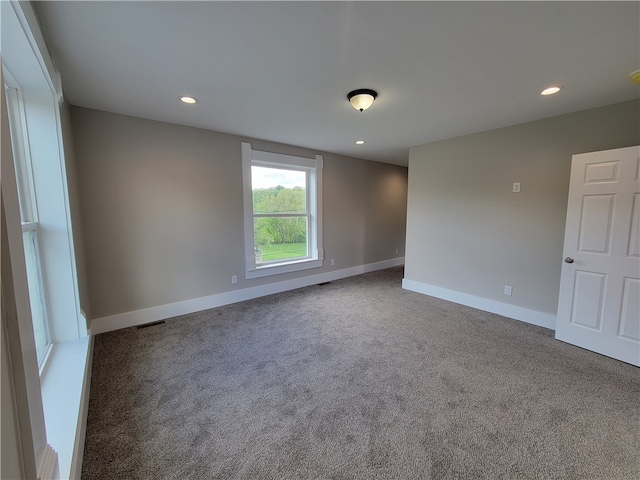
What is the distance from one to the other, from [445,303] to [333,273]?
1979 mm

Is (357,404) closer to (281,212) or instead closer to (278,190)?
(281,212)

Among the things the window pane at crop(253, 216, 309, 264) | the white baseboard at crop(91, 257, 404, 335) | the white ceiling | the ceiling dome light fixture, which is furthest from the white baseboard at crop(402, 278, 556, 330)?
the ceiling dome light fixture

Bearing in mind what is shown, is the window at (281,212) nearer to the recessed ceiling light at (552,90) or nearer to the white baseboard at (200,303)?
the white baseboard at (200,303)

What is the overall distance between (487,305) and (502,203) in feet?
4.41

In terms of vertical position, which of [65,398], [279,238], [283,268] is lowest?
[65,398]

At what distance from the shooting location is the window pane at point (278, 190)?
4.09 m

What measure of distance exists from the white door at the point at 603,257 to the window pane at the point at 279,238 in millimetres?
3461

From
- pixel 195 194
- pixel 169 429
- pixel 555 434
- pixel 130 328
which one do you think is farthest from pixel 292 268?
pixel 555 434

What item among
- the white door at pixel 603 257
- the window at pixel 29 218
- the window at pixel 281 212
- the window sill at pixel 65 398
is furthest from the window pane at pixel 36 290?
the white door at pixel 603 257

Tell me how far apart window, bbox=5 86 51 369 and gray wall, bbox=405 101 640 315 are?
4.30m

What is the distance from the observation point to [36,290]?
73.5 inches

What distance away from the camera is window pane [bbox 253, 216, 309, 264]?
4.18 meters

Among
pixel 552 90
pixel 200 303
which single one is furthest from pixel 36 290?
pixel 552 90

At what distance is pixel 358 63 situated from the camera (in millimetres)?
1905
